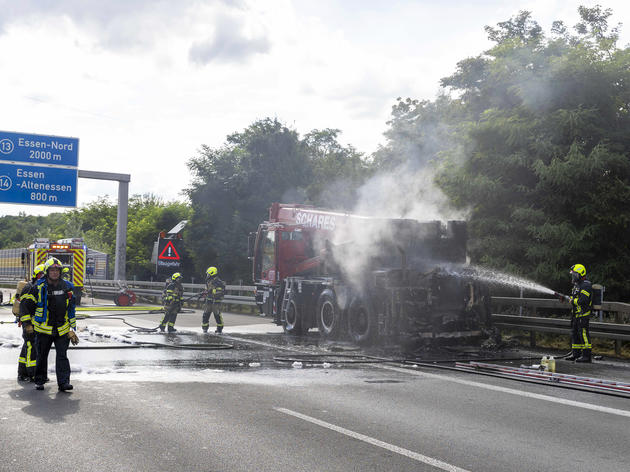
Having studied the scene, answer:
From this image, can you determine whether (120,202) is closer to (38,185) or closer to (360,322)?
(38,185)

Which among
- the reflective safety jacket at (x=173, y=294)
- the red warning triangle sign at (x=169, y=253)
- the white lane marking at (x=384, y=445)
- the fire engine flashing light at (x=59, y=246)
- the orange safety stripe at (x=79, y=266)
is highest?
the fire engine flashing light at (x=59, y=246)

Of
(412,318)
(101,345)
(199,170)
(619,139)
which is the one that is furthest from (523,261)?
(199,170)

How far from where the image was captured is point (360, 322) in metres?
15.0

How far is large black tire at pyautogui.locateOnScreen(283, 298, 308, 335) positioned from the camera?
17.5 metres

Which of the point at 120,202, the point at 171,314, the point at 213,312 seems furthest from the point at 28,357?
the point at 120,202

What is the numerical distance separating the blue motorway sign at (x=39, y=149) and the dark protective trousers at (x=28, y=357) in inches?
567

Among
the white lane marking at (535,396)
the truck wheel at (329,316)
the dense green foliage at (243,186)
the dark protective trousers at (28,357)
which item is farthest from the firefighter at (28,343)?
the dense green foliage at (243,186)

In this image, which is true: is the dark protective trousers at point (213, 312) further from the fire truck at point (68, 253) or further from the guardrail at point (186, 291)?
the fire truck at point (68, 253)

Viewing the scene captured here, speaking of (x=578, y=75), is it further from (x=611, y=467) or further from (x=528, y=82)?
(x=611, y=467)

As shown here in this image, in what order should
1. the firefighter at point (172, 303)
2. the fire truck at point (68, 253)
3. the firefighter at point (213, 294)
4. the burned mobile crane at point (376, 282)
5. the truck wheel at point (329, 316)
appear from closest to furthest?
the burned mobile crane at point (376, 282) < the truck wheel at point (329, 316) < the firefighter at point (213, 294) < the firefighter at point (172, 303) < the fire truck at point (68, 253)

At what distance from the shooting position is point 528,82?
20375 millimetres

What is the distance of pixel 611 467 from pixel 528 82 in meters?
16.8

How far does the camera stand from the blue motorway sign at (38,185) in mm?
21953

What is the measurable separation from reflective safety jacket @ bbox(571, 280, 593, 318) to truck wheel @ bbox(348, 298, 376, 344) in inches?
156
